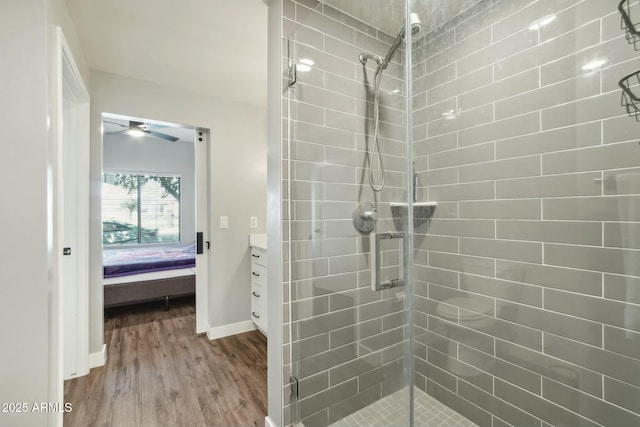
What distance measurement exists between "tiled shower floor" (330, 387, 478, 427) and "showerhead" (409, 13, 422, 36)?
1970mm

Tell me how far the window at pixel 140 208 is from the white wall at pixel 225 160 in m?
3.29

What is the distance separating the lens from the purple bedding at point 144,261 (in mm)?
3303

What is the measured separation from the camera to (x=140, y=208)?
5.45m

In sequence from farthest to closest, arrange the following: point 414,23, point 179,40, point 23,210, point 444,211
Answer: point 179,40
point 444,211
point 414,23
point 23,210

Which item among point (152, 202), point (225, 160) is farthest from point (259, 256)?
point (152, 202)

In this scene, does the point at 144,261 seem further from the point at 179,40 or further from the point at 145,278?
the point at 179,40

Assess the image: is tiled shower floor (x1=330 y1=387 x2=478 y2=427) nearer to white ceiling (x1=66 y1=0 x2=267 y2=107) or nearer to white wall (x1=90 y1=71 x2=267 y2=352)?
white wall (x1=90 y1=71 x2=267 y2=352)

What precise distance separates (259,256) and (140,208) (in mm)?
3957

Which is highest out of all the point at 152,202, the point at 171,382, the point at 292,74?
the point at 292,74

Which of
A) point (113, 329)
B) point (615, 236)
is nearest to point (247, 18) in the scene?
point (615, 236)

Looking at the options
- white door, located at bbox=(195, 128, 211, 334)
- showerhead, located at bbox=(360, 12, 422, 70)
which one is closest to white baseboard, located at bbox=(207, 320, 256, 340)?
white door, located at bbox=(195, 128, 211, 334)

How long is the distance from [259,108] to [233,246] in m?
1.59

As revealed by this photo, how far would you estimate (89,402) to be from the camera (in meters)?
1.86

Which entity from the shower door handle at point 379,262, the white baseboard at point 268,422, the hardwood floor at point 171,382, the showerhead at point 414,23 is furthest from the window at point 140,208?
the showerhead at point 414,23
